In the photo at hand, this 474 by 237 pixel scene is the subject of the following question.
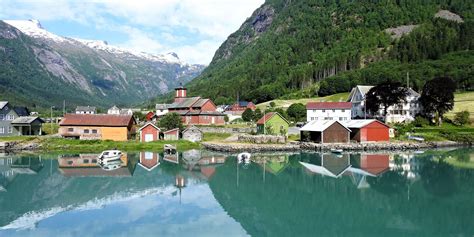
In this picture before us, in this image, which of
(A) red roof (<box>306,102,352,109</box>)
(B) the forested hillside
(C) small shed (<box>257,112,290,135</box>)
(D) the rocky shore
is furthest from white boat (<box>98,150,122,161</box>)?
(B) the forested hillside

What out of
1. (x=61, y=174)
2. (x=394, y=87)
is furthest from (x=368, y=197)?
(x=394, y=87)

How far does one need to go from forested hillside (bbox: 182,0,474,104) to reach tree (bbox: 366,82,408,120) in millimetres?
27168

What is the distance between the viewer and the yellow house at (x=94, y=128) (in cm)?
5062

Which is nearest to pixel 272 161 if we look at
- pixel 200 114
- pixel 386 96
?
pixel 200 114

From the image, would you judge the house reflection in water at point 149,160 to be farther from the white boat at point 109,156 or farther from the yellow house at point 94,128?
the yellow house at point 94,128

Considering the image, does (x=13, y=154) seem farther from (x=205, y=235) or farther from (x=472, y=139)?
(x=472, y=139)

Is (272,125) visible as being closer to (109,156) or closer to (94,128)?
(94,128)

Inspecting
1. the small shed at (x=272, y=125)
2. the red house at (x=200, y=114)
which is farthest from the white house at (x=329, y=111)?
the red house at (x=200, y=114)

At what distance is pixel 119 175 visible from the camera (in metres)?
32.0

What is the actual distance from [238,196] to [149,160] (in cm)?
1591

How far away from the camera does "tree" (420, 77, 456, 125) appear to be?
194 ft

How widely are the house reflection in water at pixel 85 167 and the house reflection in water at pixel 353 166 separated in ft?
50.1

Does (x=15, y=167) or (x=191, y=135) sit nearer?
(x=15, y=167)

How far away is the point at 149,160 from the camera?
39125 millimetres
